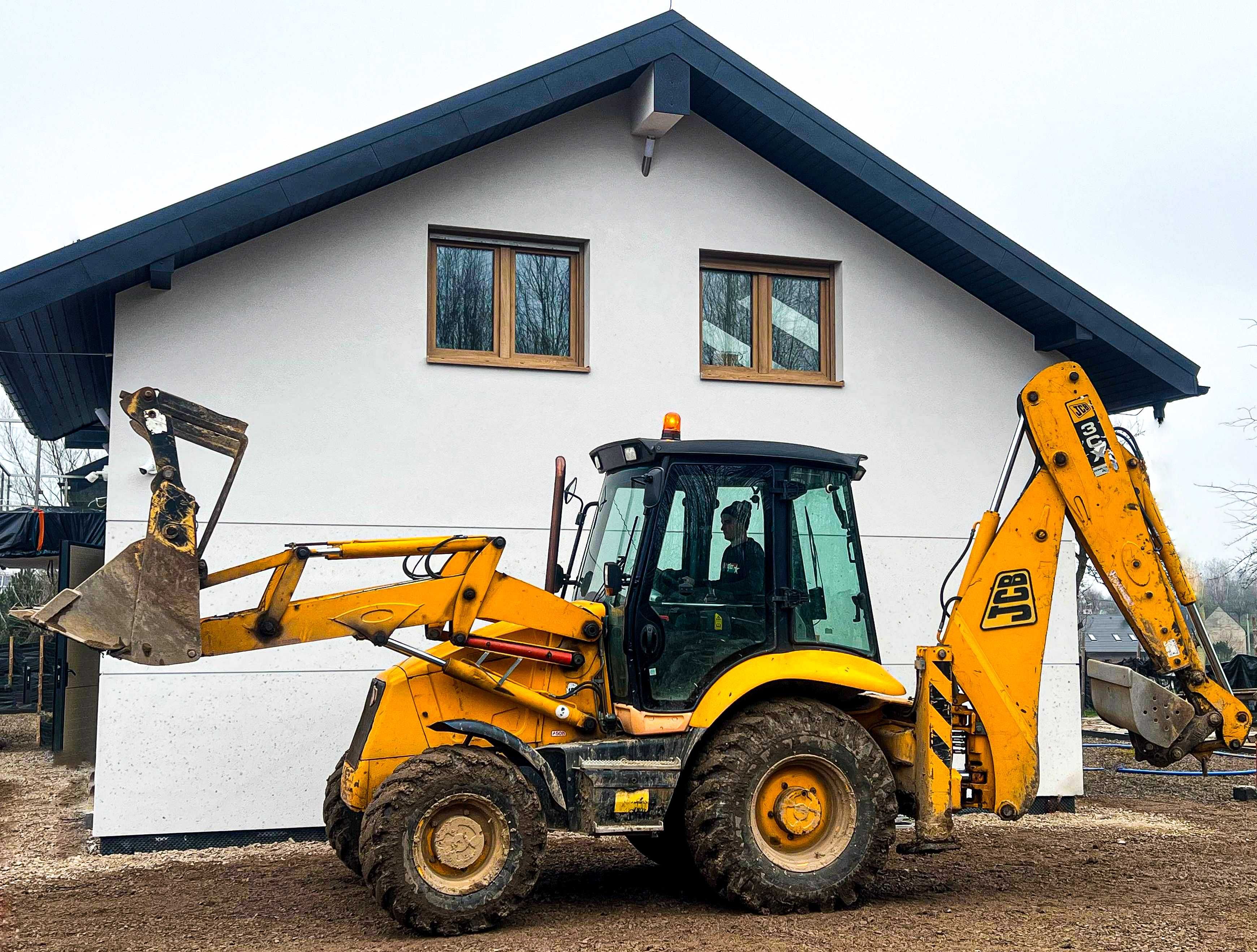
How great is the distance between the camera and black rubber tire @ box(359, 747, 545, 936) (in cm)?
597

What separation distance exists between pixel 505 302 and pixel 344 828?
456 centimetres

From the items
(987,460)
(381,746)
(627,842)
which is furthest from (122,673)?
(987,460)

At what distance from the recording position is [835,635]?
7.11 metres

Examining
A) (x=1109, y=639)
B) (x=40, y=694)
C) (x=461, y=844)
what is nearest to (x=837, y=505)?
(x=461, y=844)

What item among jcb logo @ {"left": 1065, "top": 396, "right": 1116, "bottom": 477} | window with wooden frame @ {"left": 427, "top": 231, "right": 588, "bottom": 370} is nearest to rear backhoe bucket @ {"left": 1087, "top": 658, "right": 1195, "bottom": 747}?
jcb logo @ {"left": 1065, "top": 396, "right": 1116, "bottom": 477}

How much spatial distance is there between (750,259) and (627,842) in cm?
500

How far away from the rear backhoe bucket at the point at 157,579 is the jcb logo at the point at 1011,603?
4.37 m

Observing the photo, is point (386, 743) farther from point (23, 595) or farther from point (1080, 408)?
point (23, 595)

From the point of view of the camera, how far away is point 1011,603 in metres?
7.31

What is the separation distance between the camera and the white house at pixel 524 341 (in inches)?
349

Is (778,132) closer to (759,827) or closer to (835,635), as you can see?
(835,635)

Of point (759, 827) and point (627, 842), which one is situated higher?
point (759, 827)

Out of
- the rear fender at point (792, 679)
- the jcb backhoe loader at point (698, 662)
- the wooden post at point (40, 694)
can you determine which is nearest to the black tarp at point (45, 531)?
the wooden post at point (40, 694)

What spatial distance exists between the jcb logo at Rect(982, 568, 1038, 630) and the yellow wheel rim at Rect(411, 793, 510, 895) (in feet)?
10.3
